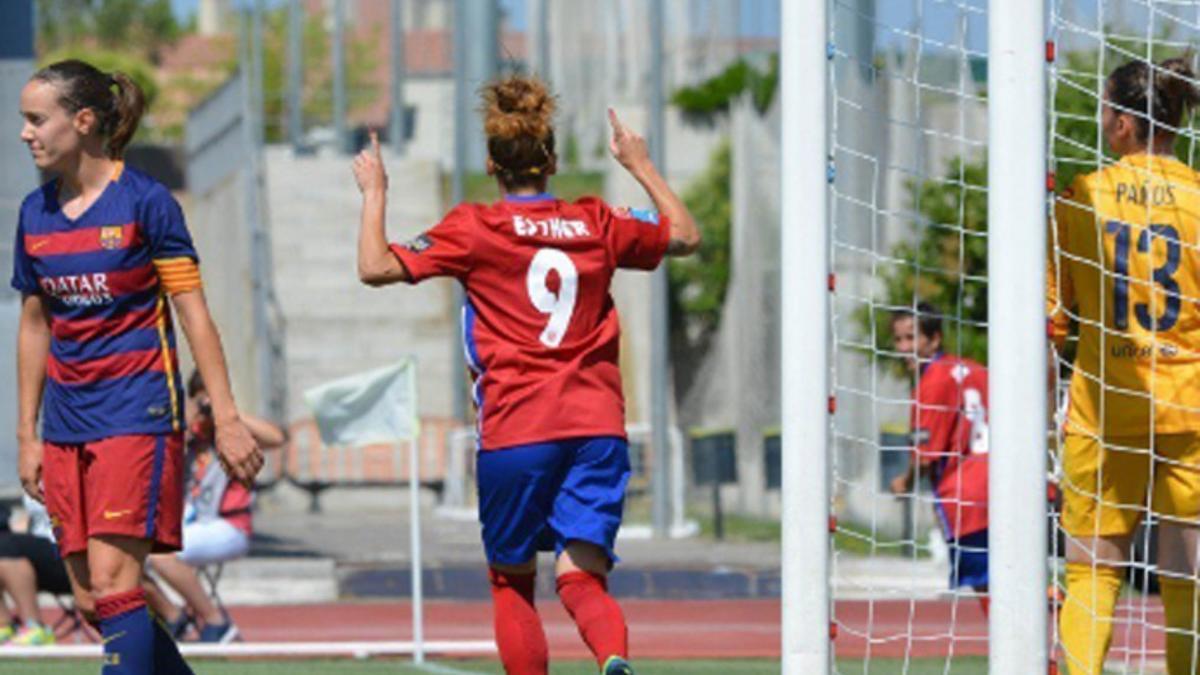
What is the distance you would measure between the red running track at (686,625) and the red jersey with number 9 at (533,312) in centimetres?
517

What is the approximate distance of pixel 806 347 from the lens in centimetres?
805

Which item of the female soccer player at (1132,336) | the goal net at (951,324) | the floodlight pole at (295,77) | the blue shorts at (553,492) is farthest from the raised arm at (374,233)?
the floodlight pole at (295,77)

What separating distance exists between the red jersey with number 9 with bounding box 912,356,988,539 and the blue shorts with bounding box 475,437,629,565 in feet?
15.8

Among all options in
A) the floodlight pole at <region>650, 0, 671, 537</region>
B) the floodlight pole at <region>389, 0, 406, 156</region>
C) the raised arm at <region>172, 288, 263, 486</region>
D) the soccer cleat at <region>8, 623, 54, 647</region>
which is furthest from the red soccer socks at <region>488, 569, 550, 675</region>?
the floodlight pole at <region>389, 0, 406, 156</region>

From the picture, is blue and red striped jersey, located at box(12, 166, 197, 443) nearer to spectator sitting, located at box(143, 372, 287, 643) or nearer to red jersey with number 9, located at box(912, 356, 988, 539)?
red jersey with number 9, located at box(912, 356, 988, 539)

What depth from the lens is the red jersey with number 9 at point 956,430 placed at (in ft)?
41.3

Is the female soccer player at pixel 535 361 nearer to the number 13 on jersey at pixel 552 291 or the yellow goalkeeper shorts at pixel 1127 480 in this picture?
the number 13 on jersey at pixel 552 291

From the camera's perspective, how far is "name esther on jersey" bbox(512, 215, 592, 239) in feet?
25.9

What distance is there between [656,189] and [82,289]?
170 cm

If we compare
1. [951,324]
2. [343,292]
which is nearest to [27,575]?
[951,324]

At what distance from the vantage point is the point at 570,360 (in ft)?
25.8

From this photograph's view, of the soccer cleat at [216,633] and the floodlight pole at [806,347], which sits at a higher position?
the floodlight pole at [806,347]

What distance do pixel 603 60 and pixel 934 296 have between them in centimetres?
2301

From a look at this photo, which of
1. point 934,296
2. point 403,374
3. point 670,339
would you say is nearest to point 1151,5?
point 403,374
